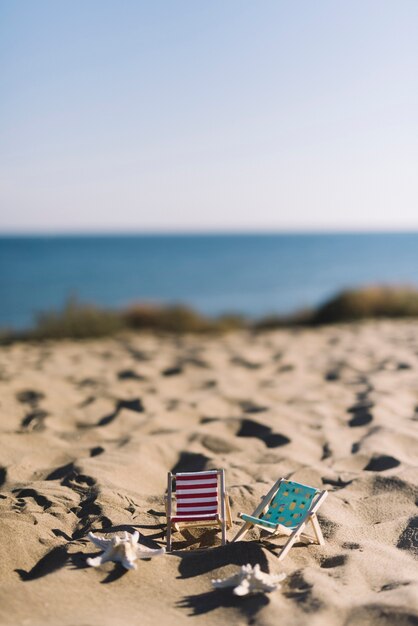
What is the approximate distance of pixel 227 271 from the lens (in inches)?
1796

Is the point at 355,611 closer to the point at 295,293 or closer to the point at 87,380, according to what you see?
the point at 87,380

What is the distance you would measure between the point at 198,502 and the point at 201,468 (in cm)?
93

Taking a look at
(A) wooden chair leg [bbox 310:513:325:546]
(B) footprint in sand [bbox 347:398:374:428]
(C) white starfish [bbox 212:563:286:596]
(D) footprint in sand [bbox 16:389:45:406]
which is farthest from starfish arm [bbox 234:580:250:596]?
(D) footprint in sand [bbox 16:389:45:406]

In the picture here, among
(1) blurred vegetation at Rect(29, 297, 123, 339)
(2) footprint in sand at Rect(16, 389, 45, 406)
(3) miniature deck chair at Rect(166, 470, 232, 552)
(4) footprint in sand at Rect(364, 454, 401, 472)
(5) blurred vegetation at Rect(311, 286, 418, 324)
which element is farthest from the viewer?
(5) blurred vegetation at Rect(311, 286, 418, 324)

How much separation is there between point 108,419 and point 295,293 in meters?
25.6

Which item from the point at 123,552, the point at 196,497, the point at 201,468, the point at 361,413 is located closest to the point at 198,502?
the point at 196,497

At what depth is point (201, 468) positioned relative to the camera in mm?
4480

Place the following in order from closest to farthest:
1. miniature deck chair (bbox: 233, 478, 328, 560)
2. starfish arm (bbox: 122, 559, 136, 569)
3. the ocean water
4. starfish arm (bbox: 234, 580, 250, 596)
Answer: starfish arm (bbox: 234, 580, 250, 596)
starfish arm (bbox: 122, 559, 136, 569)
miniature deck chair (bbox: 233, 478, 328, 560)
the ocean water

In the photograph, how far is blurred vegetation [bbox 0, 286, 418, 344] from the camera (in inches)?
423

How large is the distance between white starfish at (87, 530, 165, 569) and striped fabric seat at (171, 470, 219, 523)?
0.39m

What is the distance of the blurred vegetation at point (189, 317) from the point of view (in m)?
10.8

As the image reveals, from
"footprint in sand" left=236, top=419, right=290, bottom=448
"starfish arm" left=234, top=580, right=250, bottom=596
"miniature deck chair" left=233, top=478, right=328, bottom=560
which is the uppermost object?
"miniature deck chair" left=233, top=478, right=328, bottom=560

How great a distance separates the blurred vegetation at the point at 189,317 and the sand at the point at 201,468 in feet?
6.87

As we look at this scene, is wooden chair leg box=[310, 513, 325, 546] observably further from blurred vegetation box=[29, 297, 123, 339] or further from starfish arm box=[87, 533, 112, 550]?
blurred vegetation box=[29, 297, 123, 339]
